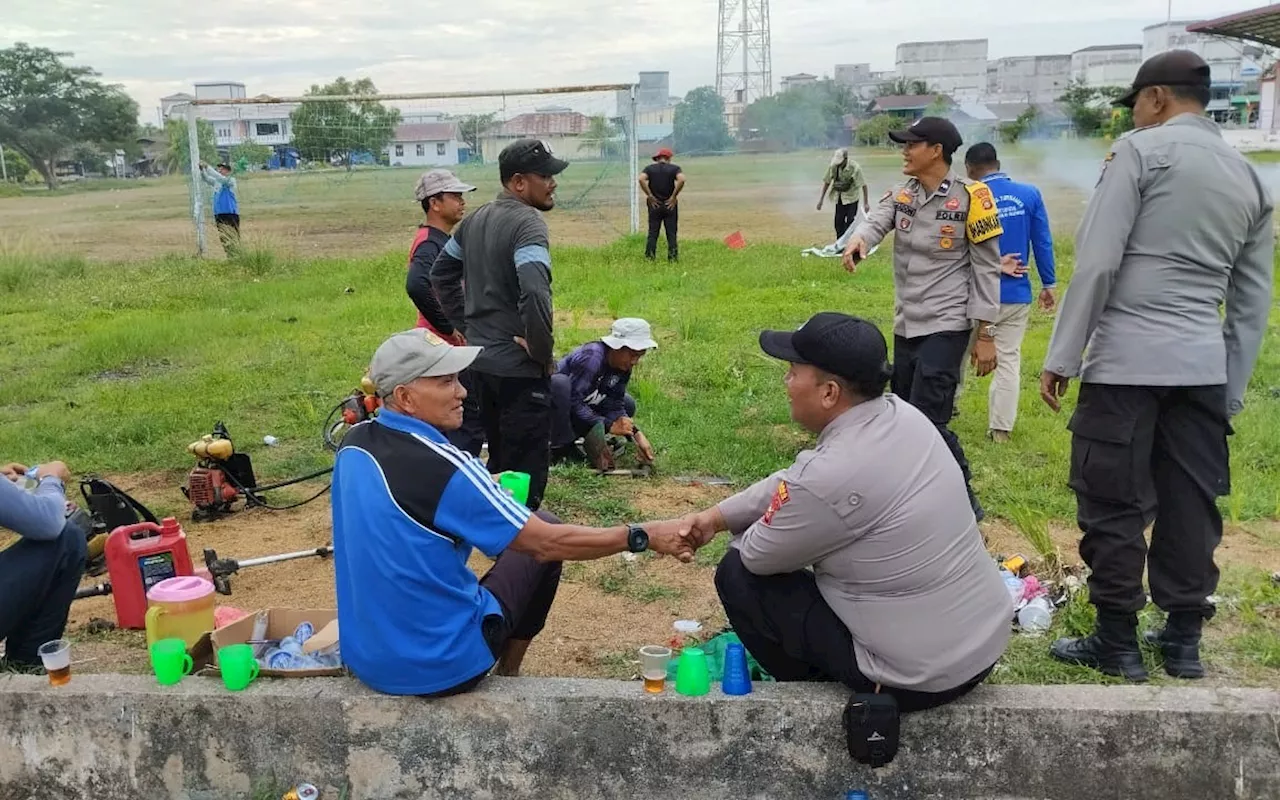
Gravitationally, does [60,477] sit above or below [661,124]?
below

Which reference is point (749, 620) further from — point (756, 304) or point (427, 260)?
point (756, 304)

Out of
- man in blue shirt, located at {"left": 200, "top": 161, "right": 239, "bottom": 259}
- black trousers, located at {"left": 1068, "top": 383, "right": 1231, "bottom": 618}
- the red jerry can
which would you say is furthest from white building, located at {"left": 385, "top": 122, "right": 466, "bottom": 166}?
black trousers, located at {"left": 1068, "top": 383, "right": 1231, "bottom": 618}

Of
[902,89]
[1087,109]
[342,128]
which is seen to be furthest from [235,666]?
[902,89]

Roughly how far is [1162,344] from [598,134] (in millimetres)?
15666

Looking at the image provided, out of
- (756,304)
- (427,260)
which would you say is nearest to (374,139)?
(756,304)

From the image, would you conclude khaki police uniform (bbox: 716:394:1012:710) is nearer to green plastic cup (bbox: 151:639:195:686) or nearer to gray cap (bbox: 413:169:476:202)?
green plastic cup (bbox: 151:639:195:686)

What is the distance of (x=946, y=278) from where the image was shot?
493 cm

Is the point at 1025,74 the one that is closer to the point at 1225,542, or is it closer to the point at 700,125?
the point at 700,125

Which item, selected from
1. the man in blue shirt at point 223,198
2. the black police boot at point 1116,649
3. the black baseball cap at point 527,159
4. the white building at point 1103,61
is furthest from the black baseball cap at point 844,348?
the white building at point 1103,61

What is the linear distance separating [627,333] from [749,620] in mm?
2898

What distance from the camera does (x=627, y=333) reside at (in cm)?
567

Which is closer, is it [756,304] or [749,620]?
[749,620]

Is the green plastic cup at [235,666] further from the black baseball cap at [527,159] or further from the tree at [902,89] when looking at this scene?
the tree at [902,89]

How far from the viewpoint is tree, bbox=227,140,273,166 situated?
61.1 feet
